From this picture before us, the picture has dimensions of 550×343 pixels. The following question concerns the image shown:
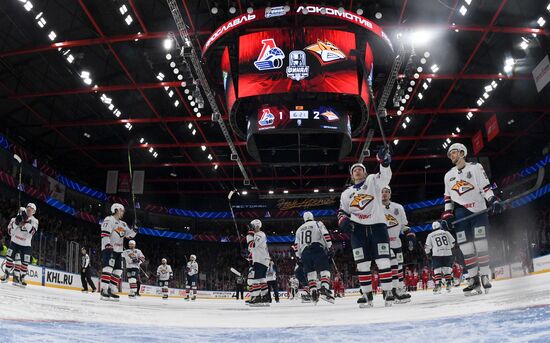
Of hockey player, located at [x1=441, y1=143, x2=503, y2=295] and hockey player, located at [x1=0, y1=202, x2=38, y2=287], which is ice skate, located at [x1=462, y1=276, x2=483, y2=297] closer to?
hockey player, located at [x1=441, y1=143, x2=503, y2=295]

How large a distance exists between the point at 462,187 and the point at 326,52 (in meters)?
8.95

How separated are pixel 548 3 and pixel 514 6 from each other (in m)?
0.97

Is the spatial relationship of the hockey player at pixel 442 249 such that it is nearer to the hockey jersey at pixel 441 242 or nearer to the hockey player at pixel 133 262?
the hockey jersey at pixel 441 242

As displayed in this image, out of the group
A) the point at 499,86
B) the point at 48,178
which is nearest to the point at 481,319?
the point at 499,86

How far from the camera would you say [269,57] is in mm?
14188

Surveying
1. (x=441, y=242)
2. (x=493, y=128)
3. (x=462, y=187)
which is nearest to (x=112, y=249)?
(x=462, y=187)

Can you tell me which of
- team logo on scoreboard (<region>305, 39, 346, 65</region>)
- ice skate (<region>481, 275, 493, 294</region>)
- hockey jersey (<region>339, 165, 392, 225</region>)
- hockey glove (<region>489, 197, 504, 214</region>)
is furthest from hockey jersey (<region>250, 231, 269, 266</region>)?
team logo on scoreboard (<region>305, 39, 346, 65</region>)

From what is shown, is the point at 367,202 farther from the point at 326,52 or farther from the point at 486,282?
the point at 326,52

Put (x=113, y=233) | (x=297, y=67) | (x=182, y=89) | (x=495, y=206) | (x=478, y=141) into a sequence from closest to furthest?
(x=495, y=206) < (x=113, y=233) < (x=297, y=67) < (x=182, y=89) < (x=478, y=141)

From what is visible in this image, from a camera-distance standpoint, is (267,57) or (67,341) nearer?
(67,341)

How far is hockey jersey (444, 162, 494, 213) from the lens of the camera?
19.8ft

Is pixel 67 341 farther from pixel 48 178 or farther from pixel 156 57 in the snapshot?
pixel 48 178

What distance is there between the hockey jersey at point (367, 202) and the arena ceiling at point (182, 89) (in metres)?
10.3

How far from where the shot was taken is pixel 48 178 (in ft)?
81.5
